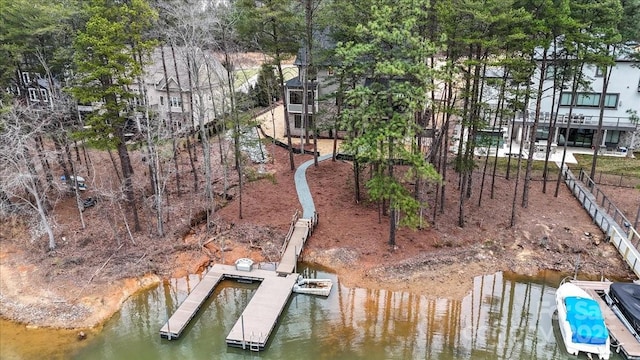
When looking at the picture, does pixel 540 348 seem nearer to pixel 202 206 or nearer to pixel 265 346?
pixel 265 346

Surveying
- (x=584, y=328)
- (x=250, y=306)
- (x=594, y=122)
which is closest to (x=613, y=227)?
(x=584, y=328)

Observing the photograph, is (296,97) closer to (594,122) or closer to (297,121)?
(297,121)

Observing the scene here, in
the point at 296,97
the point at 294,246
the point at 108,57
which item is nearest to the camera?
the point at 108,57

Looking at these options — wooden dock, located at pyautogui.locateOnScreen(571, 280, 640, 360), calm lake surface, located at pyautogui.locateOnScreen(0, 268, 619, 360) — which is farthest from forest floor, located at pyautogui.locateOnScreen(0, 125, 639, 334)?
wooden dock, located at pyautogui.locateOnScreen(571, 280, 640, 360)

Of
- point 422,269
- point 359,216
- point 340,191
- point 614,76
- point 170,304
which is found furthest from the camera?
A: point 614,76

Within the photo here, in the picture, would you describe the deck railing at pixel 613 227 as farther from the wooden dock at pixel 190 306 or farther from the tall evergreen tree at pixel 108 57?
the tall evergreen tree at pixel 108 57

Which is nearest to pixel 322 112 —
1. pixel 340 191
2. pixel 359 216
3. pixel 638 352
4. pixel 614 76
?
pixel 340 191
